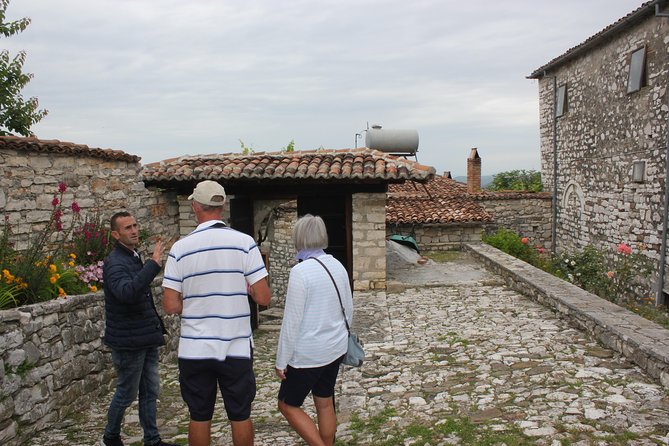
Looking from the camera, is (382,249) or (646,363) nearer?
(646,363)

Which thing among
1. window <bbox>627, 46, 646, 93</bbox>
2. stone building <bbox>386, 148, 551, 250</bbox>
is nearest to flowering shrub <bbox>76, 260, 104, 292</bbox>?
stone building <bbox>386, 148, 551, 250</bbox>

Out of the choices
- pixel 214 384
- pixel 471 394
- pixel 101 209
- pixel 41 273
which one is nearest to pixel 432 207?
pixel 101 209

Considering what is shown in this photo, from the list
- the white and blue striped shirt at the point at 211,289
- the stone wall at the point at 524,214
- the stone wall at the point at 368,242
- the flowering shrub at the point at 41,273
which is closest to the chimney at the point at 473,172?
the stone wall at the point at 524,214

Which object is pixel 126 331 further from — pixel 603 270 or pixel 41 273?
pixel 603 270

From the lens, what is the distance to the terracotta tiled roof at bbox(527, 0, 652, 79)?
10648mm

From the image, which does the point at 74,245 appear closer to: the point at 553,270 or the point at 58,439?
the point at 58,439

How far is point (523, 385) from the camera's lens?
15.0ft

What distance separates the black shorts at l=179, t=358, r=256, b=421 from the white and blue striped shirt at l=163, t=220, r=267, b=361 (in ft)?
0.17

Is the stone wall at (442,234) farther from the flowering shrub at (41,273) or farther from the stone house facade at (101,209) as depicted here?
the flowering shrub at (41,273)

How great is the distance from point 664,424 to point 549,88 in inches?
600

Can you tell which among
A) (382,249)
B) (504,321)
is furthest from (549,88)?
(504,321)

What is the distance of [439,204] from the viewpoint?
15.4 m

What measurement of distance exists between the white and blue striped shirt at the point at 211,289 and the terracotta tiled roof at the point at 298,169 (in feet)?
20.6

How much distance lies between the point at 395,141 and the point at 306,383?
1546 centimetres
